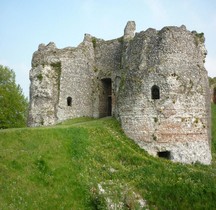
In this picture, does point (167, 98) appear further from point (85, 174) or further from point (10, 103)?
point (10, 103)

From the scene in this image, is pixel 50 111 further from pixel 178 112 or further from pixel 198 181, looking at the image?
pixel 198 181

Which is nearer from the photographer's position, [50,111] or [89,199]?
[89,199]

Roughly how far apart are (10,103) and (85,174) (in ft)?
75.5

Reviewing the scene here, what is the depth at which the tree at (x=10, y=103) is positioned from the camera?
35.0m

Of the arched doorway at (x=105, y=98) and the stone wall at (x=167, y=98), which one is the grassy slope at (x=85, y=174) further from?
the arched doorway at (x=105, y=98)

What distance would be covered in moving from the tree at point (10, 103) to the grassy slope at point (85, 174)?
18.3 m

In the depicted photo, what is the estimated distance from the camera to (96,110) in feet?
92.1

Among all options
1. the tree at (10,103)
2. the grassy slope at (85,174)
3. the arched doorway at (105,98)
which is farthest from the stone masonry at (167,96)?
the tree at (10,103)

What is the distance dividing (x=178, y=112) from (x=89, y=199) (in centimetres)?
861

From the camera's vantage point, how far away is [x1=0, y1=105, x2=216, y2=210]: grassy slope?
1327cm

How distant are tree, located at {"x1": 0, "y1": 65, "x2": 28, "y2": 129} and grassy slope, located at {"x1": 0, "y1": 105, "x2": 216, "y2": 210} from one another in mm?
18300

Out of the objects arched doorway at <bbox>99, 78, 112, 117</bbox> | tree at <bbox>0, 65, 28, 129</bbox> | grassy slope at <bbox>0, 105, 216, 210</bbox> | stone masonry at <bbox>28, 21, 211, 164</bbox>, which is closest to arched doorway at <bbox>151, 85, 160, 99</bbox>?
stone masonry at <bbox>28, 21, 211, 164</bbox>

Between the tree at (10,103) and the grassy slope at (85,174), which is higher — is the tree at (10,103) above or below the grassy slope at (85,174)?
above

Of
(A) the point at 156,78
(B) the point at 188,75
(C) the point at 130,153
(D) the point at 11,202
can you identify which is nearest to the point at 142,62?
(A) the point at 156,78
